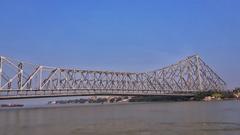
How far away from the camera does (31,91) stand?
4788 inches

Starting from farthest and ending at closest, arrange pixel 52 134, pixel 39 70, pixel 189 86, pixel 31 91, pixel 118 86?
pixel 189 86, pixel 118 86, pixel 39 70, pixel 31 91, pixel 52 134

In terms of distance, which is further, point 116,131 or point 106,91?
point 106,91

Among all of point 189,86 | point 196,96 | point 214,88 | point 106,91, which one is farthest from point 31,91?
point 214,88

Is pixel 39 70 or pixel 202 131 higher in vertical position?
pixel 39 70

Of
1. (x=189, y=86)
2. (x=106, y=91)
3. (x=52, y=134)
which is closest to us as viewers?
(x=52, y=134)

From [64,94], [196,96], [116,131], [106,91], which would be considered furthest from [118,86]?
[116,131]

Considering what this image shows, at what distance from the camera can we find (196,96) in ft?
532

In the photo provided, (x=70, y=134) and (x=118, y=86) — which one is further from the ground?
(x=118, y=86)

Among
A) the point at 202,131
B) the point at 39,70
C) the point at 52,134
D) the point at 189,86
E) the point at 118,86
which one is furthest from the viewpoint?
the point at 189,86

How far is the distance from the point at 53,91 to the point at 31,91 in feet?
26.7

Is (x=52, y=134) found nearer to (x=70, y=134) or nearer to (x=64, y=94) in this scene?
(x=70, y=134)

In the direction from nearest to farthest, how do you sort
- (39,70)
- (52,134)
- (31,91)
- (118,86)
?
(52,134) < (31,91) < (39,70) < (118,86)

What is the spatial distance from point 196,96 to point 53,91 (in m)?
55.6

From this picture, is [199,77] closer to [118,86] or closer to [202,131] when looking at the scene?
[118,86]
